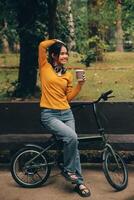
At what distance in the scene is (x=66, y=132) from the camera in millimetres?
6656

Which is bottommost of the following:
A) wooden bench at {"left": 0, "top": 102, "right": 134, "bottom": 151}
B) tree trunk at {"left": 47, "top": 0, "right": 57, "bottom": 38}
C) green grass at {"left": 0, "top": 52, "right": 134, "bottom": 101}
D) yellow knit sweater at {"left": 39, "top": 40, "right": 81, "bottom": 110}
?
green grass at {"left": 0, "top": 52, "right": 134, "bottom": 101}

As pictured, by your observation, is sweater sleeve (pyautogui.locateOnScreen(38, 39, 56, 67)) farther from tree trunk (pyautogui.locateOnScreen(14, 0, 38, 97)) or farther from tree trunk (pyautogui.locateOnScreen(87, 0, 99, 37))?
tree trunk (pyautogui.locateOnScreen(87, 0, 99, 37))

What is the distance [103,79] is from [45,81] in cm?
1167

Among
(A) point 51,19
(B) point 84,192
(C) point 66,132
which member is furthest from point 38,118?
(A) point 51,19

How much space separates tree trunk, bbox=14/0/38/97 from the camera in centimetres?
1095

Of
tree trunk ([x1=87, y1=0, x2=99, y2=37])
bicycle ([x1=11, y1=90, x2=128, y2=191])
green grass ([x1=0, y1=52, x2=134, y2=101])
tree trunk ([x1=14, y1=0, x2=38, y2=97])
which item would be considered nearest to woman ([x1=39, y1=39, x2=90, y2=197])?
bicycle ([x1=11, y1=90, x2=128, y2=191])

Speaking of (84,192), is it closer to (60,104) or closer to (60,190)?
(60,190)

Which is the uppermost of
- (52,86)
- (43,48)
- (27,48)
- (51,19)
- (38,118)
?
(51,19)

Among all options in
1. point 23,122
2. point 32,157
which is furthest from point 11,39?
point 32,157

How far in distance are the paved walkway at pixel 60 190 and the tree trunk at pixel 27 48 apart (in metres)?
4.00

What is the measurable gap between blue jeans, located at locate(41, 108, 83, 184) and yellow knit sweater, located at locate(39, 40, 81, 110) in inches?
3.8

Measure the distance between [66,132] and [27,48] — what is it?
489 centimetres

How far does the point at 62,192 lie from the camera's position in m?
6.94

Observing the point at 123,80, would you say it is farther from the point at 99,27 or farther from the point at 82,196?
the point at 82,196
